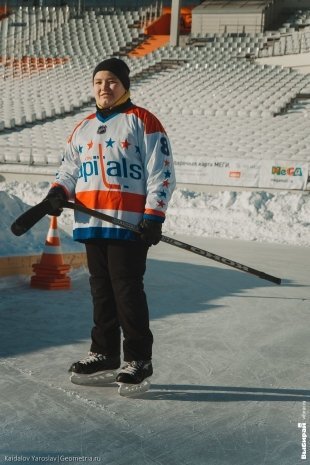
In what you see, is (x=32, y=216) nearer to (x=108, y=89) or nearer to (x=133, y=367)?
(x=108, y=89)

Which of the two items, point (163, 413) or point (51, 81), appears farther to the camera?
point (51, 81)

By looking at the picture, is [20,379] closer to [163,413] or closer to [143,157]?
[163,413]

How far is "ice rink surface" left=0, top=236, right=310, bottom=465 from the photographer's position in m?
2.78

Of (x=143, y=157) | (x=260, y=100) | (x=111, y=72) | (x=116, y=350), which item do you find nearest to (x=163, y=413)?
(x=116, y=350)

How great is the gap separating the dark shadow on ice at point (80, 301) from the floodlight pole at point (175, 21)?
74.9ft

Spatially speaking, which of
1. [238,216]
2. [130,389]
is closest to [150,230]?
[130,389]

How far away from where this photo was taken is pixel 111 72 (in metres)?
3.54

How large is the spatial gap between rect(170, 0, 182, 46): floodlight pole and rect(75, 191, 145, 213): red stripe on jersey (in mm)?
26853

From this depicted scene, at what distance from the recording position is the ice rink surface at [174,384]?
278cm

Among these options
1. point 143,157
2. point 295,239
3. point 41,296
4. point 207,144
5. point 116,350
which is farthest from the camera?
point 207,144

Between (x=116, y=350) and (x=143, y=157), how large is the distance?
986 millimetres

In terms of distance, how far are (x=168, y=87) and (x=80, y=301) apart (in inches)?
831

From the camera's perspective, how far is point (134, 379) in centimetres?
345

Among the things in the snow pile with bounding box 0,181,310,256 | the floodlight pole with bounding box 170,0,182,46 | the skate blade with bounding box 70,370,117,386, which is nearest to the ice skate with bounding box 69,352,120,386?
the skate blade with bounding box 70,370,117,386
